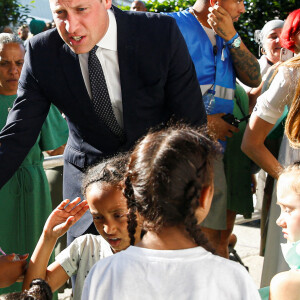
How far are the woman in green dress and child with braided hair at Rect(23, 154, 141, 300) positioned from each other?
116cm

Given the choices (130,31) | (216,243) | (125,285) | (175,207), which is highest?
(130,31)

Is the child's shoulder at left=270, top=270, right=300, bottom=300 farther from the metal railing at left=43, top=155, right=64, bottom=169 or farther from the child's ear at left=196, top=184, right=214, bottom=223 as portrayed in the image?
the metal railing at left=43, top=155, right=64, bottom=169

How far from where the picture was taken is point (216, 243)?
3631 millimetres

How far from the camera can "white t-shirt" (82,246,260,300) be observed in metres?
A: 1.53

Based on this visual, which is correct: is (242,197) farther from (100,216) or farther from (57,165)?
(100,216)

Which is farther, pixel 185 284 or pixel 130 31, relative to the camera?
pixel 130 31

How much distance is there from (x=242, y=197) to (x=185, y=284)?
90.6 inches

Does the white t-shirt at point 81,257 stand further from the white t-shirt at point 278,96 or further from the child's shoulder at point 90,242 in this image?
the white t-shirt at point 278,96

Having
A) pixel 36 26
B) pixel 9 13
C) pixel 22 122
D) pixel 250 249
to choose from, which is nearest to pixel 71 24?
pixel 22 122

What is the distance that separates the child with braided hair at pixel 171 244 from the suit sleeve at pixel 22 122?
1064 millimetres

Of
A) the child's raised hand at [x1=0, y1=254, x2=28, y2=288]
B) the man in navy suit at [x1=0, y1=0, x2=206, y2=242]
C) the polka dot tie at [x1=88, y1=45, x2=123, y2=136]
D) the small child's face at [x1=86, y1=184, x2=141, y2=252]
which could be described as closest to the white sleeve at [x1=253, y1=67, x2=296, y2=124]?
the man in navy suit at [x1=0, y1=0, x2=206, y2=242]

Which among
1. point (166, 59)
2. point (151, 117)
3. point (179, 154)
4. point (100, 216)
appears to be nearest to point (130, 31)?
point (166, 59)

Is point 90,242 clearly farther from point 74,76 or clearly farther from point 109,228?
point 74,76

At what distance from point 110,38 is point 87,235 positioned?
85 cm
